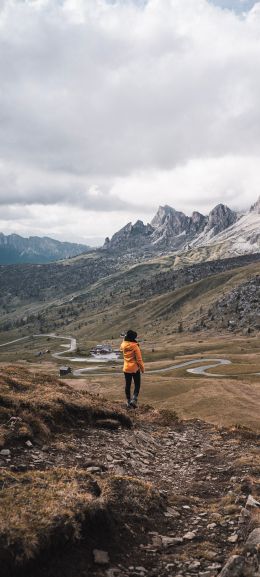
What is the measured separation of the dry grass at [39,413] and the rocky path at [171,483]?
2.67ft

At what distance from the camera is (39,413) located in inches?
777

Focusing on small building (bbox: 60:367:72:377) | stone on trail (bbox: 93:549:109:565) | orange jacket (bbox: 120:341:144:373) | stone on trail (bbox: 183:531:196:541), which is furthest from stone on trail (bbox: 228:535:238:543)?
small building (bbox: 60:367:72:377)

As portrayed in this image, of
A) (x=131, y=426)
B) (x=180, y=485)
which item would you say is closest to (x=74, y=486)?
(x=180, y=485)

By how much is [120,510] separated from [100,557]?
85.9 inches

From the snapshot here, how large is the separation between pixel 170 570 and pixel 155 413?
63.7ft

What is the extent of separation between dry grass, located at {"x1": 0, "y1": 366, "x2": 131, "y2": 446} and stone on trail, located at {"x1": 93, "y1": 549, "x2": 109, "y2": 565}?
699cm

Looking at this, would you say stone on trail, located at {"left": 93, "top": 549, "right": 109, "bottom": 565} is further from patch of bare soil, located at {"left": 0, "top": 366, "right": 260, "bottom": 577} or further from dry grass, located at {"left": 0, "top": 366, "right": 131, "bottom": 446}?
dry grass, located at {"left": 0, "top": 366, "right": 131, "bottom": 446}

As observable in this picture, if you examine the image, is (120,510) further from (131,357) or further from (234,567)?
(131,357)

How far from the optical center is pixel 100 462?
639 inches

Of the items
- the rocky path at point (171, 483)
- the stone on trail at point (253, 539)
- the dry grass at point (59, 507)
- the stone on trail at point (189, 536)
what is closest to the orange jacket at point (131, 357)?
the rocky path at point (171, 483)

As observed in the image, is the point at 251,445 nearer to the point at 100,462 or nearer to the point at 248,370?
the point at 100,462

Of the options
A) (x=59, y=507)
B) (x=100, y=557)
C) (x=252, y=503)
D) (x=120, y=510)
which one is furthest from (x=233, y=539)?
(x=59, y=507)

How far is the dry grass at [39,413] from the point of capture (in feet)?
57.4

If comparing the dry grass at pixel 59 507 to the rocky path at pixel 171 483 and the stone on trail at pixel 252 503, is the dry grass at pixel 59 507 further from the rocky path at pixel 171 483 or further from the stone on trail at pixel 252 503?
the stone on trail at pixel 252 503
